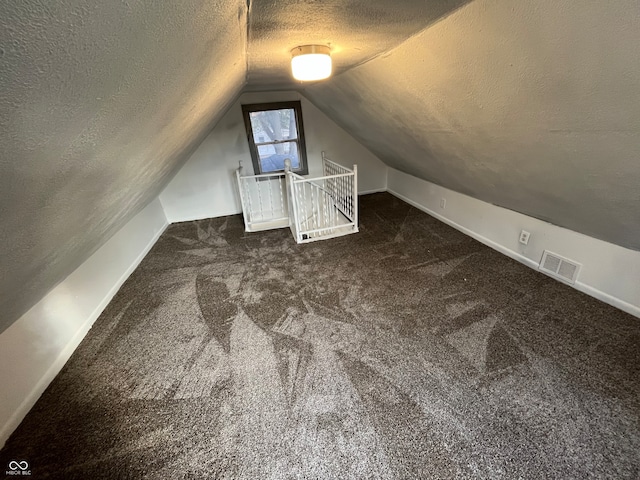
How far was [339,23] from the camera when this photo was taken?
1229mm

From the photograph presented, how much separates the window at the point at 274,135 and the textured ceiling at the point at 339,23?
108 inches

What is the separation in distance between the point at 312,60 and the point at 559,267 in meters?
2.63

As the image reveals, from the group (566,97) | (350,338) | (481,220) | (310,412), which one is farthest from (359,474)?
(481,220)

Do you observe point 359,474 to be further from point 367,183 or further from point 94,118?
point 367,183

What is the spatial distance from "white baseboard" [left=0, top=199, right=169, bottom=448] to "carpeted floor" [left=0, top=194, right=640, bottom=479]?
81 mm

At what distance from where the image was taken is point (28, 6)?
322 mm

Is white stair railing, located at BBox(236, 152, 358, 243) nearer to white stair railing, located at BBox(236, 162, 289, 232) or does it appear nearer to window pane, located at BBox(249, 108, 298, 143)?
white stair railing, located at BBox(236, 162, 289, 232)

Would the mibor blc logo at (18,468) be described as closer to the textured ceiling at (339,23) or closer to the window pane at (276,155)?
the textured ceiling at (339,23)

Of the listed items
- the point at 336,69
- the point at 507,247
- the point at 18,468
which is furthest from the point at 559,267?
the point at 18,468

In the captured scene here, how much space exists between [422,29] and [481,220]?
8.15ft

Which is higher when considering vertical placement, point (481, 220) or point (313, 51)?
point (313, 51)

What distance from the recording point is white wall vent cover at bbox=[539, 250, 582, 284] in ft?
8.04

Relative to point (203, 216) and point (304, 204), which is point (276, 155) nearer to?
point (304, 204)

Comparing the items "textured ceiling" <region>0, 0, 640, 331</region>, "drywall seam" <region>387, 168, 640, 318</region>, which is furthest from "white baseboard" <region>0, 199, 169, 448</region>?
"drywall seam" <region>387, 168, 640, 318</region>
